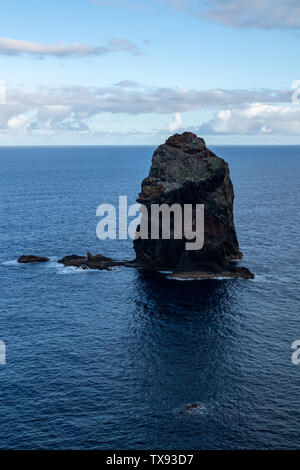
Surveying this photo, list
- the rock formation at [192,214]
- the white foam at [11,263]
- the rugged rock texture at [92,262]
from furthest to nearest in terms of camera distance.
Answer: the white foam at [11,263]
the rugged rock texture at [92,262]
the rock formation at [192,214]

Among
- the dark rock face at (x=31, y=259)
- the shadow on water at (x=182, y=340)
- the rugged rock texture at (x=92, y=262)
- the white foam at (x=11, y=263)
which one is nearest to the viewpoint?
the shadow on water at (x=182, y=340)

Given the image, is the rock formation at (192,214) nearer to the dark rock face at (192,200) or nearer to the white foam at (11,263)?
the dark rock face at (192,200)

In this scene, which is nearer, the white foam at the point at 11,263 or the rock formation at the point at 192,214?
the rock formation at the point at 192,214

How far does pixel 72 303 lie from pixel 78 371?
90.8ft

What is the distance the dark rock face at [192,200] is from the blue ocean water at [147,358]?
5.95 metres

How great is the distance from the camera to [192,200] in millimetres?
122938

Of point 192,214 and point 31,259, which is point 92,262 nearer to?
point 31,259

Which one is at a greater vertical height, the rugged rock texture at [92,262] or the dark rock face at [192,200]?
the dark rock face at [192,200]

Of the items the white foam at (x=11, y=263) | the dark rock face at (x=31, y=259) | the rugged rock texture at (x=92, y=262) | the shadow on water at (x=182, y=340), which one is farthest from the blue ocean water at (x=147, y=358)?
the rugged rock texture at (x=92, y=262)

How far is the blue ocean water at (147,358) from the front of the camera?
2467 inches
